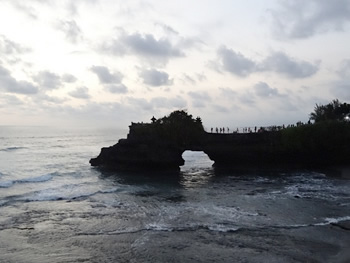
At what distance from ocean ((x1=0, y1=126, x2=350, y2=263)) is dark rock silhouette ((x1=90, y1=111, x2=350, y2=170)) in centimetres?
766

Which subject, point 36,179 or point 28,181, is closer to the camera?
point 28,181

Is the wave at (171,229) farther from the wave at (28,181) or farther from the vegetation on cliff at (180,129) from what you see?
the vegetation on cliff at (180,129)

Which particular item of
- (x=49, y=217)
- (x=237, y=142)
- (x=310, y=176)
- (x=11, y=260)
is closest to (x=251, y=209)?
(x=49, y=217)

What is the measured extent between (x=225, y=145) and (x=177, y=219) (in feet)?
95.3

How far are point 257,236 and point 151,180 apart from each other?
2228 centimetres

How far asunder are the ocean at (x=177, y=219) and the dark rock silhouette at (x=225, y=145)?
7.66m

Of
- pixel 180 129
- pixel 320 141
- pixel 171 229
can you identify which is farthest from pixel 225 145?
pixel 171 229

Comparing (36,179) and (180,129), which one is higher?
(180,129)

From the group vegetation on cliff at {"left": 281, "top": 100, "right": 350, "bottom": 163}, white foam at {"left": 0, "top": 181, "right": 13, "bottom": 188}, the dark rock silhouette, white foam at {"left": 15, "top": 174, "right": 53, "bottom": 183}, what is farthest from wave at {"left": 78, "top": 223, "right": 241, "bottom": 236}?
vegetation on cliff at {"left": 281, "top": 100, "right": 350, "bottom": 163}

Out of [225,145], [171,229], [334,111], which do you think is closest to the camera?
[171,229]

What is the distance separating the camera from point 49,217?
24.2 metres

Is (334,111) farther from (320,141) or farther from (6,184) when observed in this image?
(6,184)

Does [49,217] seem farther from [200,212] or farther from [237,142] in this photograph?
[237,142]

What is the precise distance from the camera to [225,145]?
5119cm
